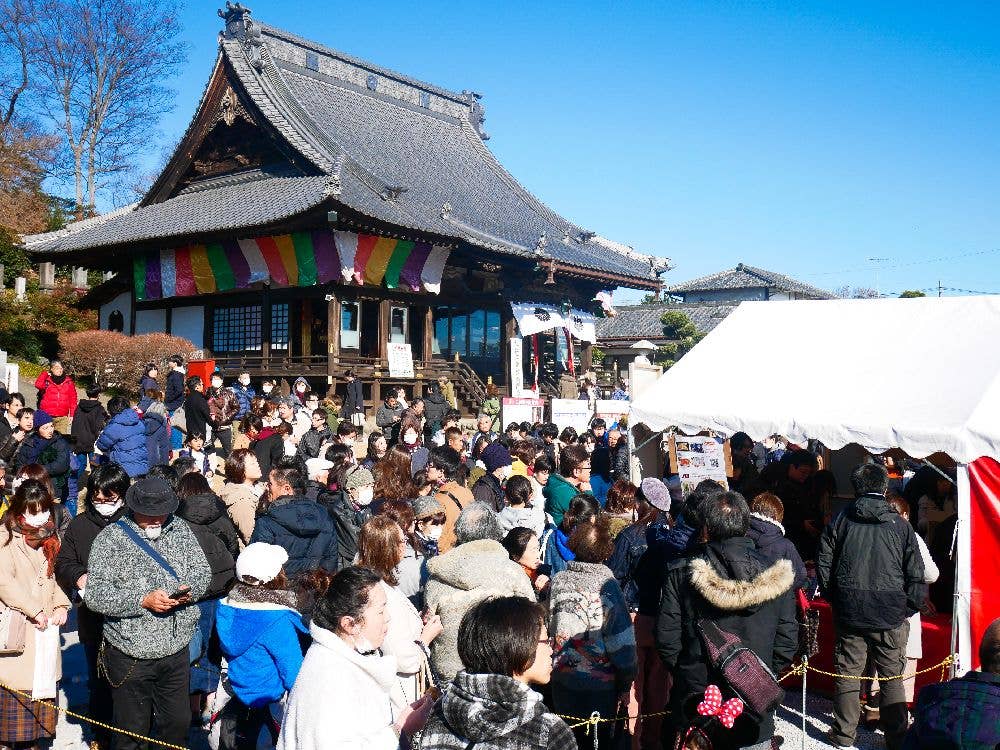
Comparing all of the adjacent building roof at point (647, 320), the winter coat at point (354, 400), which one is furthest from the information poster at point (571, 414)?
the adjacent building roof at point (647, 320)

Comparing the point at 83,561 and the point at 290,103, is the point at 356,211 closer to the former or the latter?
the point at 290,103

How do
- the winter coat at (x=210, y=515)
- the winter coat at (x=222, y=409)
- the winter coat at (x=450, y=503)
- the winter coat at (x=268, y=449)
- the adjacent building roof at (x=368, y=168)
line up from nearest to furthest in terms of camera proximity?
the winter coat at (x=210, y=515), the winter coat at (x=450, y=503), the winter coat at (x=268, y=449), the winter coat at (x=222, y=409), the adjacent building roof at (x=368, y=168)

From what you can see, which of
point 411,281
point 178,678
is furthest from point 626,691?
point 411,281

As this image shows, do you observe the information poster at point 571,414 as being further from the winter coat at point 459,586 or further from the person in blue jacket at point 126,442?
the winter coat at point 459,586

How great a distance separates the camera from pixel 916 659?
19.0 feet

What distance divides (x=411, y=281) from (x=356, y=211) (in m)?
3.51

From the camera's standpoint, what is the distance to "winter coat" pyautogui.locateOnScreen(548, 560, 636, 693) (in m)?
4.27

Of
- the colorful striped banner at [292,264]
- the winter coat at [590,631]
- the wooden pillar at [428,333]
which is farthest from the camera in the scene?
the wooden pillar at [428,333]

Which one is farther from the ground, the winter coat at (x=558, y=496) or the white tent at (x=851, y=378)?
the white tent at (x=851, y=378)

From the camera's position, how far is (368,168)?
937 inches

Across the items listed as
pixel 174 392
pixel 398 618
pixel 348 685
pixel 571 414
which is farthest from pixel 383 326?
pixel 348 685

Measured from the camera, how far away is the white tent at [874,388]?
19.0ft

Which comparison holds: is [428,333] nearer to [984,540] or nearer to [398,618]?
[984,540]

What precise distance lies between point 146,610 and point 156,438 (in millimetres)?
6121
